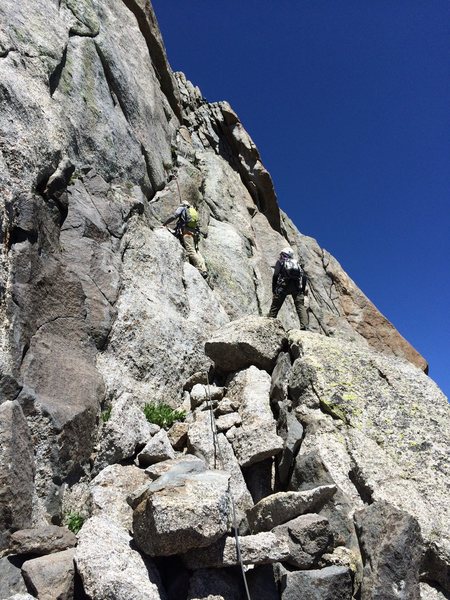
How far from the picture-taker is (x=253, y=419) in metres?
10.6

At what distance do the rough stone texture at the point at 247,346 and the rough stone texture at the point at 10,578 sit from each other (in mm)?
7051

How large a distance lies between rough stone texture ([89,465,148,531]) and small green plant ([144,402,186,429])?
206cm

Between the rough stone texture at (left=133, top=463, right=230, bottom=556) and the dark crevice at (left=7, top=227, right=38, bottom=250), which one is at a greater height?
the dark crevice at (left=7, top=227, right=38, bottom=250)

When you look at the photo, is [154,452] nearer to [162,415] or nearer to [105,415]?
[105,415]

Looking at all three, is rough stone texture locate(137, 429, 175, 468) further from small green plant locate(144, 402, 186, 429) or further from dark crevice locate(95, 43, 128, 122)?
dark crevice locate(95, 43, 128, 122)

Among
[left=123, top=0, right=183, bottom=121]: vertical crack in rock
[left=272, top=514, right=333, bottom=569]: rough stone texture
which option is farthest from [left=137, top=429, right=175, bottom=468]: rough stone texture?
[left=123, top=0, right=183, bottom=121]: vertical crack in rock

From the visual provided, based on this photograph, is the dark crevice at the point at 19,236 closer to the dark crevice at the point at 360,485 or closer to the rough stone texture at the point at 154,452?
the rough stone texture at the point at 154,452

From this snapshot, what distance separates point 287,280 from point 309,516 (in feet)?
33.9

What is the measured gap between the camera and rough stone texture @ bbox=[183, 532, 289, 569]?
21.7 ft

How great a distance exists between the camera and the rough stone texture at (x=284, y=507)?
304 inches

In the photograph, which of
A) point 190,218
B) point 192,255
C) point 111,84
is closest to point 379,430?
point 192,255

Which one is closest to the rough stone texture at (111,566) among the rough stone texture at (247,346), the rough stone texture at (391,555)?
the rough stone texture at (391,555)

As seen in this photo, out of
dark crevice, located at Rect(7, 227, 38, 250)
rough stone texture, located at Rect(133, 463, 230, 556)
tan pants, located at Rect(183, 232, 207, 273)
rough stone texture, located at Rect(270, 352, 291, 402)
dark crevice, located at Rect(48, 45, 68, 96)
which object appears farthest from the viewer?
tan pants, located at Rect(183, 232, 207, 273)

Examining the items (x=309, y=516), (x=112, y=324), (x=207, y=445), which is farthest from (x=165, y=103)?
(x=309, y=516)
